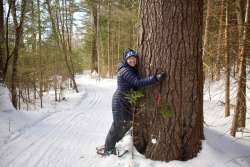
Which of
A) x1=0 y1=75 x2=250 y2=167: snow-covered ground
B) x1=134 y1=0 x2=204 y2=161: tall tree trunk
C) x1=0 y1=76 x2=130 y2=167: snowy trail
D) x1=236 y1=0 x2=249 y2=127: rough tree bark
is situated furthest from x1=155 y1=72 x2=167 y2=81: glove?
x1=236 y1=0 x2=249 y2=127: rough tree bark

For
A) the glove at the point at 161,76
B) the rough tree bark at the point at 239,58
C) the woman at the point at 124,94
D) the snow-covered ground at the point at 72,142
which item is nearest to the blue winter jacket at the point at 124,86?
the woman at the point at 124,94

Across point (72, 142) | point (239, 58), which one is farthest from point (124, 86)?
point (239, 58)

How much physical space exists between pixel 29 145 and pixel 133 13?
1626 centimetres

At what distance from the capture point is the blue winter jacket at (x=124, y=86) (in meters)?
3.99

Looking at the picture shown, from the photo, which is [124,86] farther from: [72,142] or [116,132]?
[72,142]

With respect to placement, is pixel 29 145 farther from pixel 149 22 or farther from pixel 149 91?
pixel 149 22

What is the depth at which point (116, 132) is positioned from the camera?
4.48 m

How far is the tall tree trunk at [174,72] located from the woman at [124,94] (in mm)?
181

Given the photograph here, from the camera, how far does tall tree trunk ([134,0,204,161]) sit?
368 cm

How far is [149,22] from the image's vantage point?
383cm

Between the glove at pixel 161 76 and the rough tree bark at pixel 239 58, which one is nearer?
the glove at pixel 161 76

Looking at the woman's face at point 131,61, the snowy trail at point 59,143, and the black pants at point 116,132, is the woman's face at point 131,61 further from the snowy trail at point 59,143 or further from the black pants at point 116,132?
the snowy trail at point 59,143

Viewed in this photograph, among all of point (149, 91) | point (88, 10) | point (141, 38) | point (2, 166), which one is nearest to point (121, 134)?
point (149, 91)

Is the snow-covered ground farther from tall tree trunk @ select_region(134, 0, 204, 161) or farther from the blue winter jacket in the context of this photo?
the blue winter jacket
